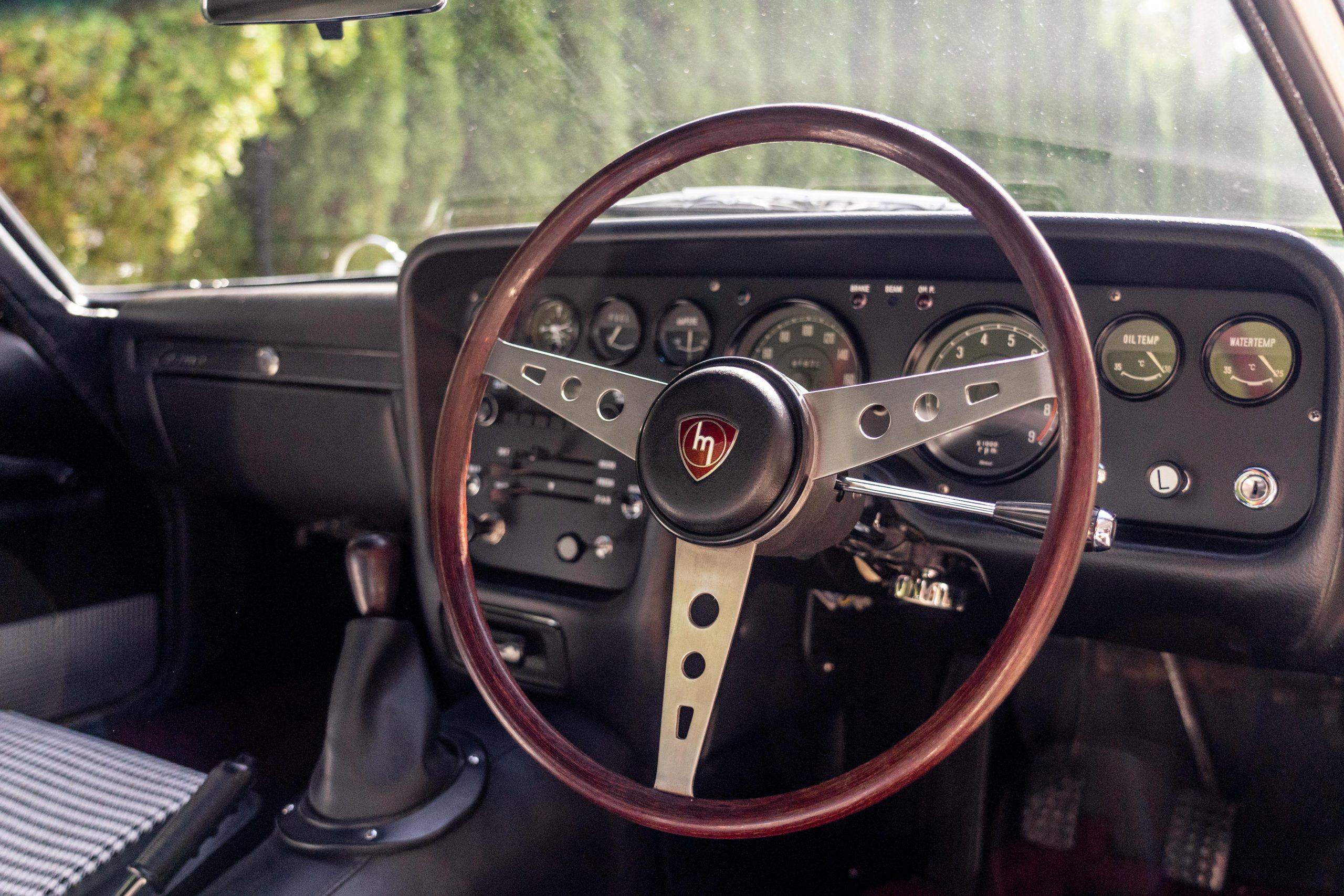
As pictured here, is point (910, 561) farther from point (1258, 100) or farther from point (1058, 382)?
point (1258, 100)

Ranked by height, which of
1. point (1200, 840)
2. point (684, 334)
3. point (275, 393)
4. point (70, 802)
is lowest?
point (1200, 840)

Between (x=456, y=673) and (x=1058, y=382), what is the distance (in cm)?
139

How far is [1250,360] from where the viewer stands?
1384 mm

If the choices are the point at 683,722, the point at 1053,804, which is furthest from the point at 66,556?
the point at 1053,804

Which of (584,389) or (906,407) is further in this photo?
(584,389)

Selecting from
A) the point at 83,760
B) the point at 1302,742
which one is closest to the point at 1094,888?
the point at 1302,742

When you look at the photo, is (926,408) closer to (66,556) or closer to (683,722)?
(683,722)

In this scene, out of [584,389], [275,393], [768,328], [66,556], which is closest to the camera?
[584,389]

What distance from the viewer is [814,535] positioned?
1234mm

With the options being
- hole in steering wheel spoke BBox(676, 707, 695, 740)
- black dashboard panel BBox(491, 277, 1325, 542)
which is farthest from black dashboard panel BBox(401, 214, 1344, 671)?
hole in steering wheel spoke BBox(676, 707, 695, 740)

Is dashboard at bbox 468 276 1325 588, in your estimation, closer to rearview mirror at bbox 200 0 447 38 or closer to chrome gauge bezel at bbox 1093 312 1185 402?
chrome gauge bezel at bbox 1093 312 1185 402

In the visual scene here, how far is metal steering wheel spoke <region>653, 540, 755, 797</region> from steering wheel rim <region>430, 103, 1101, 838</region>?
0.05 metres

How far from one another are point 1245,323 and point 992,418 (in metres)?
0.34

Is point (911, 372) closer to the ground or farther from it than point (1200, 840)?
farther from it
